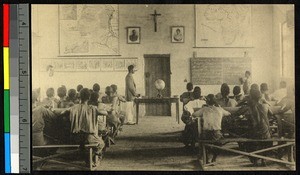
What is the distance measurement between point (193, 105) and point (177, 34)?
0.65 metres

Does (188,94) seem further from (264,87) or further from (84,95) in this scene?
(84,95)

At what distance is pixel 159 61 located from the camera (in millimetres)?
3758

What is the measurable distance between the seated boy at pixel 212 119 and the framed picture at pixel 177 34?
573mm

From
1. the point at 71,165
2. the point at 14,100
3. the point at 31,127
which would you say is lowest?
the point at 71,165

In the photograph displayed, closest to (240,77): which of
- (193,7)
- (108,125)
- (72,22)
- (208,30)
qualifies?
(208,30)

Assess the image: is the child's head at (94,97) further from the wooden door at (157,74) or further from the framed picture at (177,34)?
the framed picture at (177,34)

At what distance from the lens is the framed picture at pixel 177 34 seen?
3.74 metres

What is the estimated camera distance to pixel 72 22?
147 inches

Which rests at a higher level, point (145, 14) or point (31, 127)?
point (145, 14)

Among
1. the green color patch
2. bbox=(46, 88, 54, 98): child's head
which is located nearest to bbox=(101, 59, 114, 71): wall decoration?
bbox=(46, 88, 54, 98): child's head

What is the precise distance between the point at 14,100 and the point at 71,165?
0.76m

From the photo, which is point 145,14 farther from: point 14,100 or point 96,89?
point 14,100

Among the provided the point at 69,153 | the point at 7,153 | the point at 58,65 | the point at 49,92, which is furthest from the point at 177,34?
the point at 7,153

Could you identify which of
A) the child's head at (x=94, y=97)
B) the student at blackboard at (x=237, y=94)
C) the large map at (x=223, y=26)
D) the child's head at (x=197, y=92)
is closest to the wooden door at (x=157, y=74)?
the child's head at (x=197, y=92)
